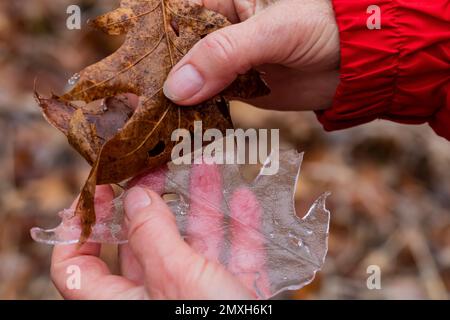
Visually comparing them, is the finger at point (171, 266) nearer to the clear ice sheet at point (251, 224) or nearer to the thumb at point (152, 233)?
the thumb at point (152, 233)

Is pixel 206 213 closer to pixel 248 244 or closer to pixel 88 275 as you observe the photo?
pixel 248 244

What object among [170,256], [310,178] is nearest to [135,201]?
[170,256]

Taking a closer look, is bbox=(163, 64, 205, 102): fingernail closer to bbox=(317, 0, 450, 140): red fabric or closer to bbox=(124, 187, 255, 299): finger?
Answer: bbox=(124, 187, 255, 299): finger

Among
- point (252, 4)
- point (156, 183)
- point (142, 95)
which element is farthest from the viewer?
point (252, 4)

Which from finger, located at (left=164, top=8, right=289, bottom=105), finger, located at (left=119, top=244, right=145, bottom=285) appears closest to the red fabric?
finger, located at (left=164, top=8, right=289, bottom=105)

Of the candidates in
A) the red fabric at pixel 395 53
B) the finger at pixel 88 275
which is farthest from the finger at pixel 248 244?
the red fabric at pixel 395 53

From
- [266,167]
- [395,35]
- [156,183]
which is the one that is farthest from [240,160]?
[395,35]

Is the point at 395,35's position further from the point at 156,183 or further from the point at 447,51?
the point at 156,183

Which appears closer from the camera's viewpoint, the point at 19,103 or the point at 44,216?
the point at 44,216
